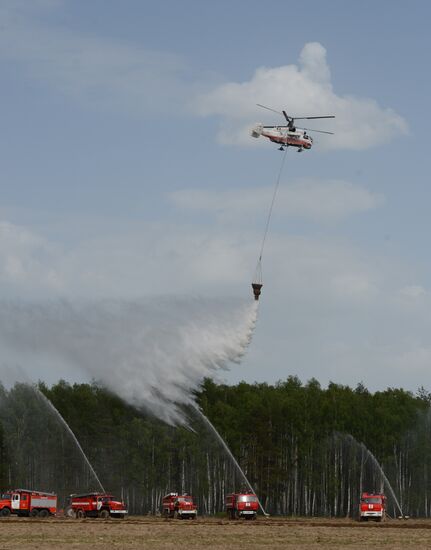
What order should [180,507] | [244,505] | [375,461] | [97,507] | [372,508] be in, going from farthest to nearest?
[375,461]
[372,508]
[180,507]
[97,507]
[244,505]

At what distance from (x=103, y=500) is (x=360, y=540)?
38.0 meters

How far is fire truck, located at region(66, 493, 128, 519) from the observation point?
10112 cm

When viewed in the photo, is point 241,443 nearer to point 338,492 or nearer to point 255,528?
point 338,492

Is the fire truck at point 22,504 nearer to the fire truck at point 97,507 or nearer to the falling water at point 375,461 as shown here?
the fire truck at point 97,507

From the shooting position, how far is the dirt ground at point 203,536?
6331cm

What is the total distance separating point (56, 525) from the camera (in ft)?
277

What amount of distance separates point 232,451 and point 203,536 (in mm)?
74022

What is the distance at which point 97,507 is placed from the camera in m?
101

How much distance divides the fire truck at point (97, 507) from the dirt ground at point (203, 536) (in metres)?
11.7

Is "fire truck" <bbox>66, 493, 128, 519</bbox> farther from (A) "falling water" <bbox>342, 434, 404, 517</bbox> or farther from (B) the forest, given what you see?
(A) "falling water" <bbox>342, 434, 404, 517</bbox>

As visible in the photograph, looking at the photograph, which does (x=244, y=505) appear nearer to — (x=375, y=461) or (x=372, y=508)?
(x=372, y=508)

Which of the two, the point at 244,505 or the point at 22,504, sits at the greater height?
the point at 244,505

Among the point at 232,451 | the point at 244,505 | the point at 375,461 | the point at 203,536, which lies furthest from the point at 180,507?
the point at 375,461

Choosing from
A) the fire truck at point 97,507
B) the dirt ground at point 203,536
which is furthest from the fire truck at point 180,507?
the dirt ground at point 203,536
